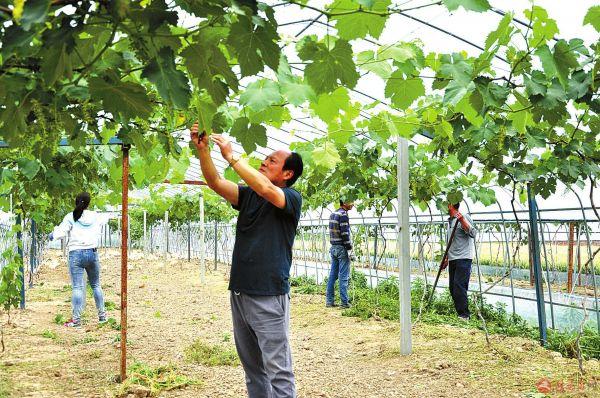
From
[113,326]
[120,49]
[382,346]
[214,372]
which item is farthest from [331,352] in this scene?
[120,49]

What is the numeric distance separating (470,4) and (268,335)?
1980mm

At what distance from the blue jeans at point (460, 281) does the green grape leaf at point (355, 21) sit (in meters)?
6.05

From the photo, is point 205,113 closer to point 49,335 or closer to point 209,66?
point 209,66

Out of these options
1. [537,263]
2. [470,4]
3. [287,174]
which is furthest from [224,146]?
[537,263]

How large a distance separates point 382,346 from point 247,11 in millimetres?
5201

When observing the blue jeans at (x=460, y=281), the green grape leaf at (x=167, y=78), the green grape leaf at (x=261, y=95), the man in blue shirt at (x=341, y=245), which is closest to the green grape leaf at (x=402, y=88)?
the green grape leaf at (x=261, y=95)

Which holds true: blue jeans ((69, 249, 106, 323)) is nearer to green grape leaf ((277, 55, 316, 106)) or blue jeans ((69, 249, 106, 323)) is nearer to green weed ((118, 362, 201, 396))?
green weed ((118, 362, 201, 396))

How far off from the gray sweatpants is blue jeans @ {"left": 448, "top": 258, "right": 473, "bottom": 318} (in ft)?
15.8

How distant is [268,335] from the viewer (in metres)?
2.86

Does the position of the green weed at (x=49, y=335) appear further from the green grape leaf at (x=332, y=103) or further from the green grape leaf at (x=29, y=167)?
the green grape leaf at (x=332, y=103)

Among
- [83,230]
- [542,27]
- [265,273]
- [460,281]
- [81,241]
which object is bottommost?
[460,281]

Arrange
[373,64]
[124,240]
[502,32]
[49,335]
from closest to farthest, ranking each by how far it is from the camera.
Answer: [502,32] → [373,64] → [124,240] → [49,335]

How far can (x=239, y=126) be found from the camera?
236 centimetres

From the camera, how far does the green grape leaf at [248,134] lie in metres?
2.36
